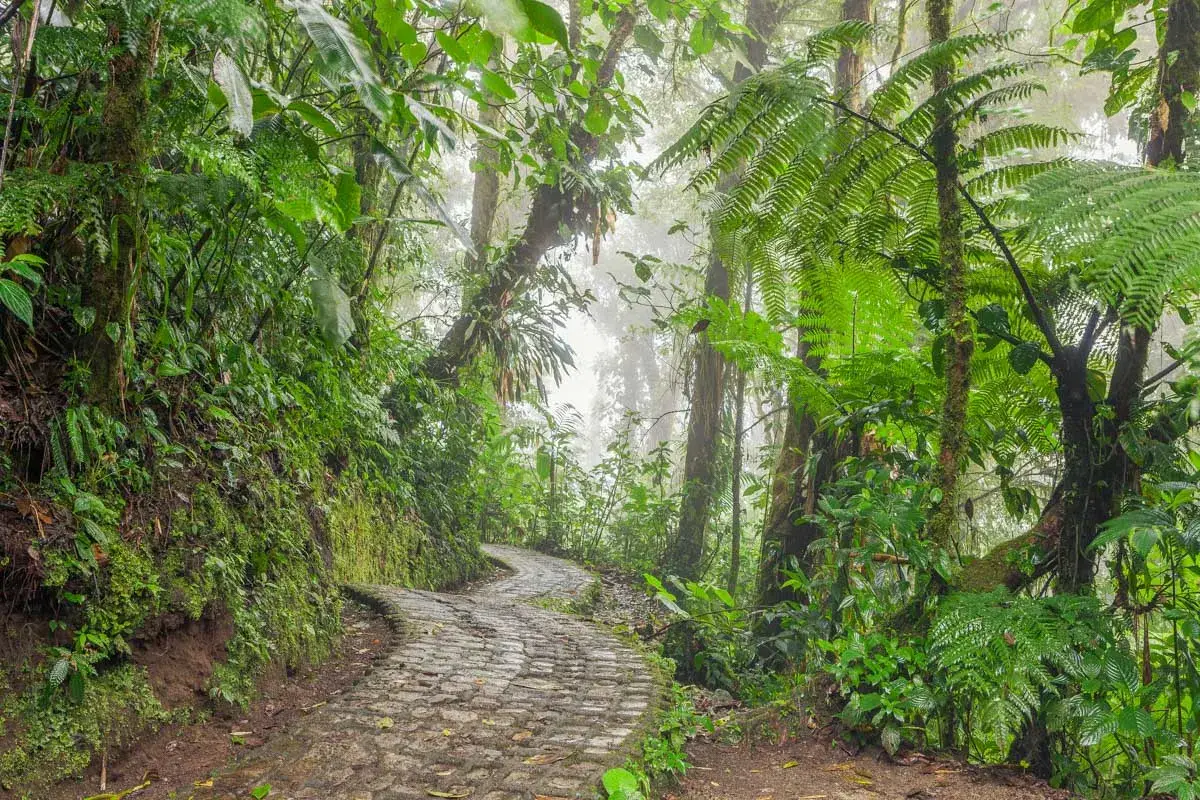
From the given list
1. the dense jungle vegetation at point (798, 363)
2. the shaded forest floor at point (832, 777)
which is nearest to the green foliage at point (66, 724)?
the dense jungle vegetation at point (798, 363)

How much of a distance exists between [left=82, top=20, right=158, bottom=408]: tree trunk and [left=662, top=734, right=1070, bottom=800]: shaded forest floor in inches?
99.8

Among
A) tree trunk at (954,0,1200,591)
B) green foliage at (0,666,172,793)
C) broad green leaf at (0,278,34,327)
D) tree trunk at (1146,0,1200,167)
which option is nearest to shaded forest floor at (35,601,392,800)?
green foliage at (0,666,172,793)

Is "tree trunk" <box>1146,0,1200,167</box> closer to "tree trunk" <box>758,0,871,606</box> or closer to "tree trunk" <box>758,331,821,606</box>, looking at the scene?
"tree trunk" <box>758,0,871,606</box>

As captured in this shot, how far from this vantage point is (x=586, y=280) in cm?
3456

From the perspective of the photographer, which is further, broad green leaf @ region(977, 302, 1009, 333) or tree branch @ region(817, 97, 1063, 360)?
broad green leaf @ region(977, 302, 1009, 333)

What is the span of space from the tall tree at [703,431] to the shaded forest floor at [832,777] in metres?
5.50

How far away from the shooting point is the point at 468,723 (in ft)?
9.68

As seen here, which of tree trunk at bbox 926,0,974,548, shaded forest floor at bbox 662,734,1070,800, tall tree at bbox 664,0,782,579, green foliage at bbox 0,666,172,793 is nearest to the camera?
green foliage at bbox 0,666,172,793

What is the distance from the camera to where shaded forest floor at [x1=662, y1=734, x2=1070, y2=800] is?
2.33 metres

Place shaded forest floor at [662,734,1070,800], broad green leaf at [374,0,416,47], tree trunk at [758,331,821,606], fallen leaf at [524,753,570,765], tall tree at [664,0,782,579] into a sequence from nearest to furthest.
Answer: broad green leaf at [374,0,416,47] → shaded forest floor at [662,734,1070,800] → fallen leaf at [524,753,570,765] → tree trunk at [758,331,821,606] → tall tree at [664,0,782,579]

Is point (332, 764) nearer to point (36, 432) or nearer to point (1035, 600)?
point (36, 432)

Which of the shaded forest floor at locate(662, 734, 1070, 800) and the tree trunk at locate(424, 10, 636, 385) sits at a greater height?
the tree trunk at locate(424, 10, 636, 385)

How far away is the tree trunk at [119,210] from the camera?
2518 millimetres

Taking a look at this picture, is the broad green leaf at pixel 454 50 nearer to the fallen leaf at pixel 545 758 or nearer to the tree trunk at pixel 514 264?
the fallen leaf at pixel 545 758
